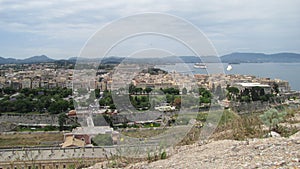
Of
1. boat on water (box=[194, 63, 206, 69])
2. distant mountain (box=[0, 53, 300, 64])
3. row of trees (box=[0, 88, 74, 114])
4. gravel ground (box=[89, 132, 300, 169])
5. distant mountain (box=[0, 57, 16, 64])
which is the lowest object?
row of trees (box=[0, 88, 74, 114])

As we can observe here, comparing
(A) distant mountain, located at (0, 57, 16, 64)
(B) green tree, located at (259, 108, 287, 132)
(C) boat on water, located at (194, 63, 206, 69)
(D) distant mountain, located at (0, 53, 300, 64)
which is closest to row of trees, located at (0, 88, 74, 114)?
(D) distant mountain, located at (0, 53, 300, 64)

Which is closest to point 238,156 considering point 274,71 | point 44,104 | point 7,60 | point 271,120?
point 271,120

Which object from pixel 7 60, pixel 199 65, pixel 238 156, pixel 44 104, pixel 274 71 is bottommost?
pixel 44 104

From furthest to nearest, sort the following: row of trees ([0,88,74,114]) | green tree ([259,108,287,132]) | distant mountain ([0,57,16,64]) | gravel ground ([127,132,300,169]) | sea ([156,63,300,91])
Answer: distant mountain ([0,57,16,64]) → sea ([156,63,300,91]) → row of trees ([0,88,74,114]) → green tree ([259,108,287,132]) → gravel ground ([127,132,300,169])

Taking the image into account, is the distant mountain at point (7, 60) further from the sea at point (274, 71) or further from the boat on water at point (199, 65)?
the boat on water at point (199, 65)

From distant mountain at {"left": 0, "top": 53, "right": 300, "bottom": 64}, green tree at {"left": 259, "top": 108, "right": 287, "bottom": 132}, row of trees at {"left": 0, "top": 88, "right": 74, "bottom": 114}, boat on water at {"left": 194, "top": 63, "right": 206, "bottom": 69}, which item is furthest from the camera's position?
row of trees at {"left": 0, "top": 88, "right": 74, "bottom": 114}

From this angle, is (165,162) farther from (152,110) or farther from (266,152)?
(152,110)

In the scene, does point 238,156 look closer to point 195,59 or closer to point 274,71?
point 195,59

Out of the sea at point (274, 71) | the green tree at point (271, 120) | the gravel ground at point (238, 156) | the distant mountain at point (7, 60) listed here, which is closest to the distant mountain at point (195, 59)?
the distant mountain at point (7, 60)

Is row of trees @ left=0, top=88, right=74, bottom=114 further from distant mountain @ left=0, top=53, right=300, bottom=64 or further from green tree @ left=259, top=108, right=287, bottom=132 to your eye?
green tree @ left=259, top=108, right=287, bottom=132

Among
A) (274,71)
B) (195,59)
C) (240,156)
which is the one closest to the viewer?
(240,156)

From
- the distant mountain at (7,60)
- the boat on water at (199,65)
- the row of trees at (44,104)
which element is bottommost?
the row of trees at (44,104)

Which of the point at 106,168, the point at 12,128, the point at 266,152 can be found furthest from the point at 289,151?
the point at 12,128
